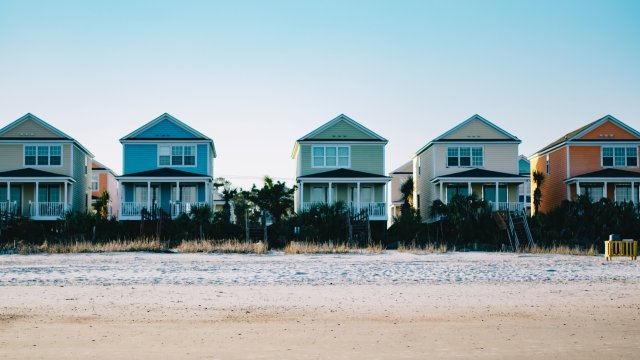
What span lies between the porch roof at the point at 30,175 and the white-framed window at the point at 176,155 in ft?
18.2

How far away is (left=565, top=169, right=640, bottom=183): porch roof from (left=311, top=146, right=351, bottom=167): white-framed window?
13.5 m

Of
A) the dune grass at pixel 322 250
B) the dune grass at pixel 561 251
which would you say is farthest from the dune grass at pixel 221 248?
the dune grass at pixel 561 251

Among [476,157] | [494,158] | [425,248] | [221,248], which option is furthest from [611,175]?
[221,248]

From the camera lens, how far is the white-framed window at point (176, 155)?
4741 cm

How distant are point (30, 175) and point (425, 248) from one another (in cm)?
2413

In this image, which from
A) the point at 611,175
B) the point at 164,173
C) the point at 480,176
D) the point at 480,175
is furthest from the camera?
the point at 611,175

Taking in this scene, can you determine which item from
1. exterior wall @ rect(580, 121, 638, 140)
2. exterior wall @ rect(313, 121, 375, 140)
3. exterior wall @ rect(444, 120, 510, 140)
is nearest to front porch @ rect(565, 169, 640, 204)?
exterior wall @ rect(580, 121, 638, 140)

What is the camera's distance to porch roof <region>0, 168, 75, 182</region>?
150 ft

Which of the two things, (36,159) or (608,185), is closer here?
(36,159)

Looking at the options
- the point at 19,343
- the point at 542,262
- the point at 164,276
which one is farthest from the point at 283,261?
the point at 19,343

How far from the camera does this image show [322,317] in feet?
45.1

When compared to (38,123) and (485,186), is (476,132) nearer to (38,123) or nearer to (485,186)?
(485,186)

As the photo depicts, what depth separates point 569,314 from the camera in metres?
14.1

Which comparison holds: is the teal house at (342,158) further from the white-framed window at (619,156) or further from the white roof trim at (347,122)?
the white-framed window at (619,156)
